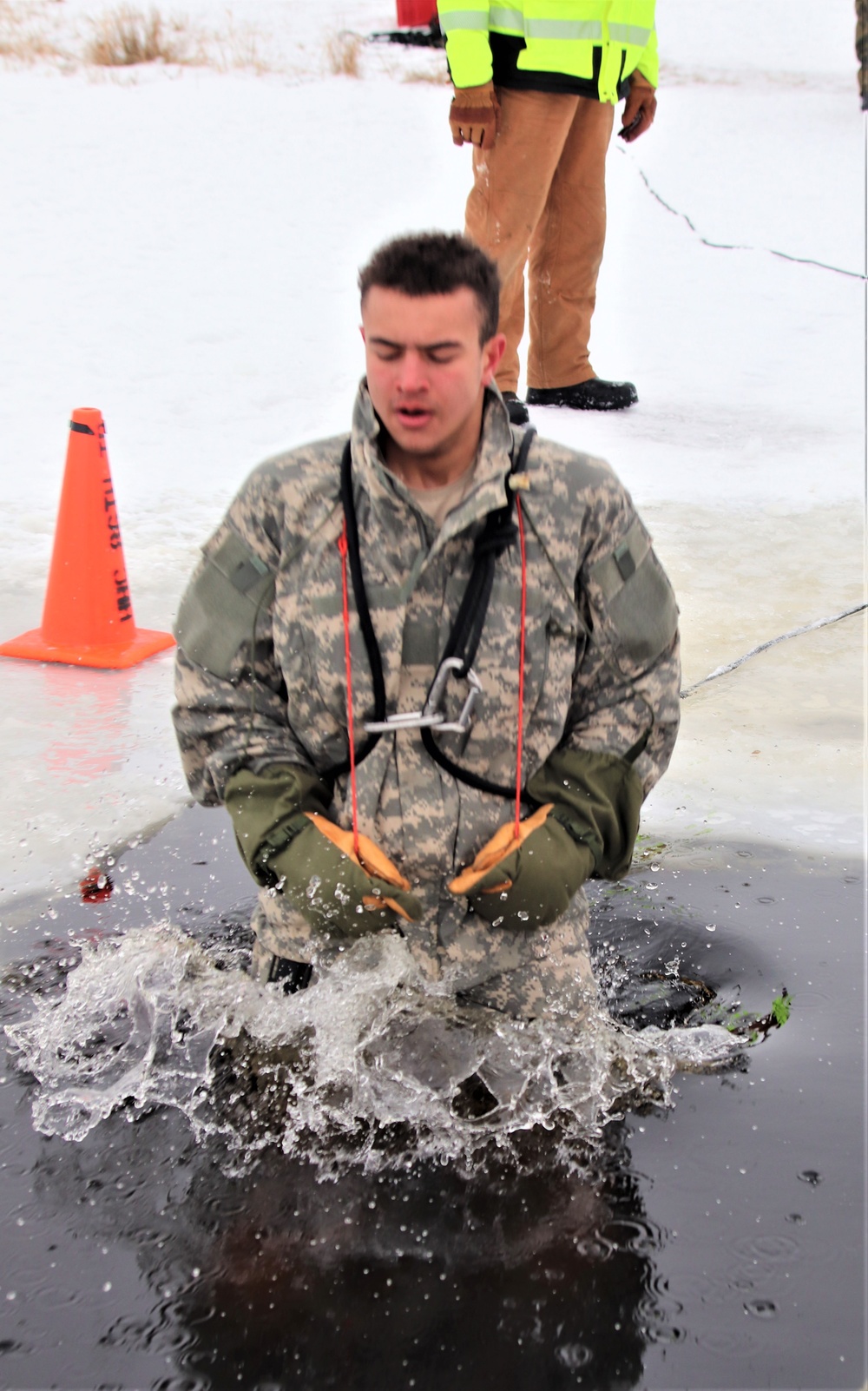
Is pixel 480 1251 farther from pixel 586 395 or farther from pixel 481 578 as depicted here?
pixel 586 395

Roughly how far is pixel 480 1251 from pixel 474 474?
131 cm

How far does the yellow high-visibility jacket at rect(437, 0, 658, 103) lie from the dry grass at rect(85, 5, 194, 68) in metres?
11.9

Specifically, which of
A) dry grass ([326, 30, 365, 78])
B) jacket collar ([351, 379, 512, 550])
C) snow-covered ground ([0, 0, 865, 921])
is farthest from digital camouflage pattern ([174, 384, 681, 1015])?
dry grass ([326, 30, 365, 78])

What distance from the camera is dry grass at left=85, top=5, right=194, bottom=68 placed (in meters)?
15.5

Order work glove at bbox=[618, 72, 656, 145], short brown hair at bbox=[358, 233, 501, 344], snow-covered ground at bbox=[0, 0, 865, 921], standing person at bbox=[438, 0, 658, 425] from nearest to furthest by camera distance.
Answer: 1. short brown hair at bbox=[358, 233, 501, 344]
2. snow-covered ground at bbox=[0, 0, 865, 921]
3. standing person at bbox=[438, 0, 658, 425]
4. work glove at bbox=[618, 72, 656, 145]

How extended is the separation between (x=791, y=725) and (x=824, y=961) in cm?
118

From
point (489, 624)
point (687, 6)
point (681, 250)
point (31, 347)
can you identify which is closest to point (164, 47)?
point (681, 250)

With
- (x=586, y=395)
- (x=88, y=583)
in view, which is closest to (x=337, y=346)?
(x=586, y=395)

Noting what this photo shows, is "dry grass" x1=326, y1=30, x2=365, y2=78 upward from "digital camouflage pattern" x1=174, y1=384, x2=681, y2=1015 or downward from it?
upward

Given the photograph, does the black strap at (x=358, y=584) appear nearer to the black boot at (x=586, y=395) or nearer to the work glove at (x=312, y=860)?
the work glove at (x=312, y=860)

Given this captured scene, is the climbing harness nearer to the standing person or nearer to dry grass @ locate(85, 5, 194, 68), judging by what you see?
the standing person

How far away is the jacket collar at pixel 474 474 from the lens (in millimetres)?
2166

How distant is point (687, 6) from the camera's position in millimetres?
23188

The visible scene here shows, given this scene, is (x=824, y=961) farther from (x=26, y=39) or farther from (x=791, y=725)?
(x=26, y=39)
